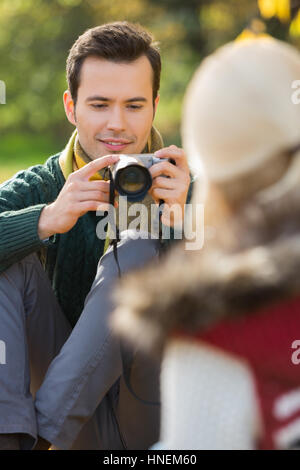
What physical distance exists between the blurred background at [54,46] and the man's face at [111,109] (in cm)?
869

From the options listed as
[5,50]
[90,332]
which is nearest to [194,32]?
[5,50]

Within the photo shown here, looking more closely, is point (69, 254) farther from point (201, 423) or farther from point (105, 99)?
point (201, 423)

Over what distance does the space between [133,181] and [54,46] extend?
10.3 m

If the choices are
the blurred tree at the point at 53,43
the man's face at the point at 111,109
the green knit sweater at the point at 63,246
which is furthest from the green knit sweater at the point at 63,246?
the blurred tree at the point at 53,43

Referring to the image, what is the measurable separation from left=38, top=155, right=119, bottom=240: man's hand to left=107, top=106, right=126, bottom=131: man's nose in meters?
0.37

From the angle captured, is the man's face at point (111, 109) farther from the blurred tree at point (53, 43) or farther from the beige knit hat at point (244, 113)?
the blurred tree at point (53, 43)

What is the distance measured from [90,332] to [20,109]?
1034cm

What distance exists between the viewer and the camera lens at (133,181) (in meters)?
2.15

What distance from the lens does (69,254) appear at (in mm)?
2537

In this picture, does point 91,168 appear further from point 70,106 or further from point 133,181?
point 70,106

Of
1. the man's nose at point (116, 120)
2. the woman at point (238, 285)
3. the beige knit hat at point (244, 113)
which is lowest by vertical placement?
the woman at point (238, 285)

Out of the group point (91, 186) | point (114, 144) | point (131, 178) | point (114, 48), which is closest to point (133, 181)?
point (131, 178)

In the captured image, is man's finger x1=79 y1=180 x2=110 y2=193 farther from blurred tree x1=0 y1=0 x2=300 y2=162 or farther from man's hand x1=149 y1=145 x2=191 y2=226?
blurred tree x1=0 y1=0 x2=300 y2=162

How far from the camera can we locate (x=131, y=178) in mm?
2174
